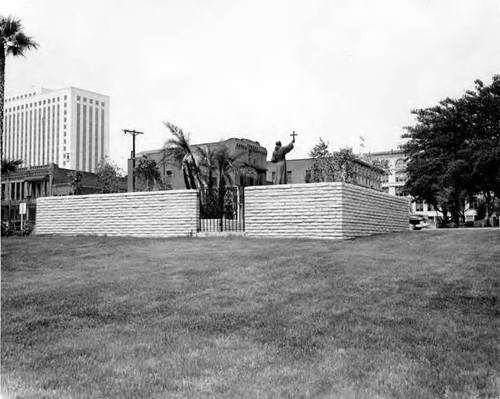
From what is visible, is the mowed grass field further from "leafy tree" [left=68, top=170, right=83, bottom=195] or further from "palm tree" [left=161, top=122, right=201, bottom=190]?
"leafy tree" [left=68, top=170, right=83, bottom=195]

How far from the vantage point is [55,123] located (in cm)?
668

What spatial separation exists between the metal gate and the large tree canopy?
16422 millimetres

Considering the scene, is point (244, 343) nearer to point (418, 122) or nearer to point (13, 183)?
point (418, 122)

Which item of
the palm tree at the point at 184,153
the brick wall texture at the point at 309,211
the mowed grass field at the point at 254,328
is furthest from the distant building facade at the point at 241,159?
the mowed grass field at the point at 254,328

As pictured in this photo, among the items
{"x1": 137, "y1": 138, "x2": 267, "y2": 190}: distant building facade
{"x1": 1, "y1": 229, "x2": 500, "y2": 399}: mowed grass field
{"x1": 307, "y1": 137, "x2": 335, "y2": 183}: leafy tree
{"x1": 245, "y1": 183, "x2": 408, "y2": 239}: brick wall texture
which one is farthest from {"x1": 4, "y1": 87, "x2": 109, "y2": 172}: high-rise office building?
{"x1": 307, "y1": 137, "x2": 335, "y2": 183}: leafy tree

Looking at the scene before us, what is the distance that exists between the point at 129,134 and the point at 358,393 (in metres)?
43.5

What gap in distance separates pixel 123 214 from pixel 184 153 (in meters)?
4.82

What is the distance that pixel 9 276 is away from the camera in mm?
11055

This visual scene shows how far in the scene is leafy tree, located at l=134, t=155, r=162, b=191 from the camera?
173ft

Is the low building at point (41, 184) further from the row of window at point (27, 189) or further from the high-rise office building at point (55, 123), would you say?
the high-rise office building at point (55, 123)

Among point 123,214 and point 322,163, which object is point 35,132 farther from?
point 322,163

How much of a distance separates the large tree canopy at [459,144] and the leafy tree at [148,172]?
23624mm

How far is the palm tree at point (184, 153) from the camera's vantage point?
2511 cm

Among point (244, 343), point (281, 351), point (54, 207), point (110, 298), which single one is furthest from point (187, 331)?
point (54, 207)
